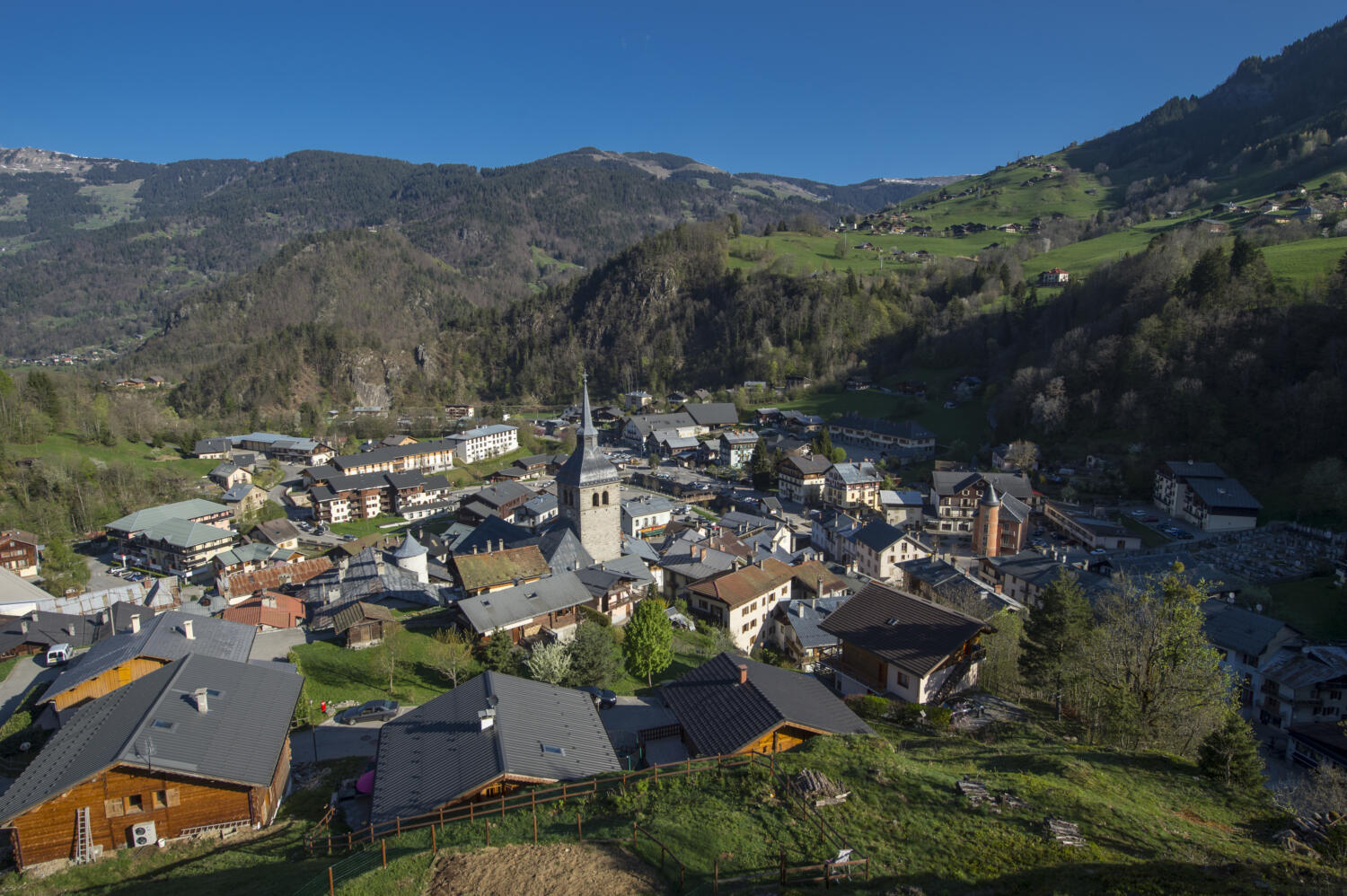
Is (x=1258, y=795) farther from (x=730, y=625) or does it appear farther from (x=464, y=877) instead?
(x=730, y=625)

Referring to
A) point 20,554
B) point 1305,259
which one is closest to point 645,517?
point 20,554

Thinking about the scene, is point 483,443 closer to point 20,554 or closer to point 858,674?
point 20,554

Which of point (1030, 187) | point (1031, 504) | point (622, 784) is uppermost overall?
point (1030, 187)

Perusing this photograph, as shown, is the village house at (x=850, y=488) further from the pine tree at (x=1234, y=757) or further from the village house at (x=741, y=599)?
the pine tree at (x=1234, y=757)

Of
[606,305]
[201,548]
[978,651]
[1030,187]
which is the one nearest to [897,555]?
[978,651]

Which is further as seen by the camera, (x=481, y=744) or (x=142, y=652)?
(x=142, y=652)

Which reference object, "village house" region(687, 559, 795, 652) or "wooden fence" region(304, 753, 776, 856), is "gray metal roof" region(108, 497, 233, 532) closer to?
"village house" region(687, 559, 795, 652)
